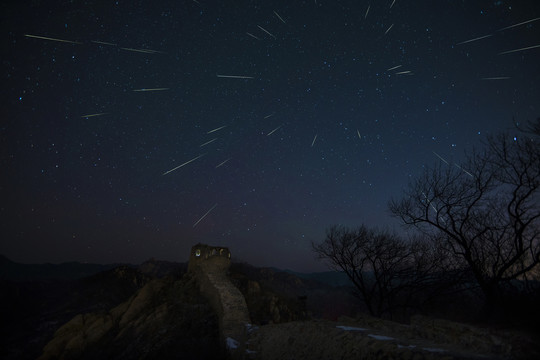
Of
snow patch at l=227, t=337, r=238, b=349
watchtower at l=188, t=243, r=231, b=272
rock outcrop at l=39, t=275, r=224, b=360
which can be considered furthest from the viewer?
watchtower at l=188, t=243, r=231, b=272

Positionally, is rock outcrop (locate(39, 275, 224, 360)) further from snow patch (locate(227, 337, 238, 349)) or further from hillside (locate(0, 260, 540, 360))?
snow patch (locate(227, 337, 238, 349))

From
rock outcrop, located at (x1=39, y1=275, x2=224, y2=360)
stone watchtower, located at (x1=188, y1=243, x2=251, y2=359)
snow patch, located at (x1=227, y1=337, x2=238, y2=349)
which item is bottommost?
rock outcrop, located at (x1=39, y1=275, x2=224, y2=360)

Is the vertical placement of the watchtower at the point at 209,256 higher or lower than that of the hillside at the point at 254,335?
higher

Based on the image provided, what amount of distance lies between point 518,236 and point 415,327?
23.6 feet

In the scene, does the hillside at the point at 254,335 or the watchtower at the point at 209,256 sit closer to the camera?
the hillside at the point at 254,335

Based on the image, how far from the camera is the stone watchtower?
1124 cm

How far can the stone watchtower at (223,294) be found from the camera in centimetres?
1124

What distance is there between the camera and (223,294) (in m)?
15.4

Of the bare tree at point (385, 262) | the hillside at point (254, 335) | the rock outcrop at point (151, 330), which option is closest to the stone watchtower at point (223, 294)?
the hillside at point (254, 335)

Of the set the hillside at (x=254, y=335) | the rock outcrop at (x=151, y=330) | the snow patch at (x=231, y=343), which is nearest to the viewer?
the hillside at (x=254, y=335)

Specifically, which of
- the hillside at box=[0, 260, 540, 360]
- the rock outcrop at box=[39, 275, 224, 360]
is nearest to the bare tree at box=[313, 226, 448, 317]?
the hillside at box=[0, 260, 540, 360]

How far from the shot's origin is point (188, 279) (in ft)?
77.6

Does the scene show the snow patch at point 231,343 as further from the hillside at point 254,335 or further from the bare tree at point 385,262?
the bare tree at point 385,262

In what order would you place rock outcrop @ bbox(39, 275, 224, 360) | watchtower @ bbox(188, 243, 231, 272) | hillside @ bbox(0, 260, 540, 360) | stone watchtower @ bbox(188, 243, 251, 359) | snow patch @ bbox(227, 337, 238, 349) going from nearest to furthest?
hillside @ bbox(0, 260, 540, 360) < snow patch @ bbox(227, 337, 238, 349) < stone watchtower @ bbox(188, 243, 251, 359) < rock outcrop @ bbox(39, 275, 224, 360) < watchtower @ bbox(188, 243, 231, 272)
